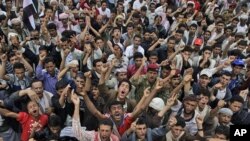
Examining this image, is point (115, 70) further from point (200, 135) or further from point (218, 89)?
point (200, 135)

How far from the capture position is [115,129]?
504 cm

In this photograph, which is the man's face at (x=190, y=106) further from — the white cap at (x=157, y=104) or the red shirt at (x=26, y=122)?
the red shirt at (x=26, y=122)

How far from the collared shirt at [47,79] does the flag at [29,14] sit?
2214 millimetres

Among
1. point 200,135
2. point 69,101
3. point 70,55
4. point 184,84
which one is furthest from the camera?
point 70,55

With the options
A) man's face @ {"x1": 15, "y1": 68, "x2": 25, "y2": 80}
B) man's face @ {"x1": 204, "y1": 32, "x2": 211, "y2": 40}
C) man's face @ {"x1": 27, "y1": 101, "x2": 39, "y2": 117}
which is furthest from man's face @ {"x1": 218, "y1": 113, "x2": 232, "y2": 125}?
Result: man's face @ {"x1": 204, "y1": 32, "x2": 211, "y2": 40}

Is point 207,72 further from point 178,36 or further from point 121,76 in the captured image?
point 178,36

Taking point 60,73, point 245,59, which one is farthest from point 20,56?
point 245,59

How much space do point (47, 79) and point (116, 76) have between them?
105 centimetres

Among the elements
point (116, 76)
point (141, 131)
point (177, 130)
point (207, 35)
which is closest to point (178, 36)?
point (207, 35)

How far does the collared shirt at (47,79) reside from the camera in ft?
20.4

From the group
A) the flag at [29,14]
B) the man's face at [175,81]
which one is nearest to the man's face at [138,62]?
the man's face at [175,81]

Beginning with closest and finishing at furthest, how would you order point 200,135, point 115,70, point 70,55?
point 200,135 < point 115,70 < point 70,55

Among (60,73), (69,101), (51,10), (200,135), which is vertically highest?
(51,10)

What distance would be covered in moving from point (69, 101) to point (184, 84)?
1741mm
